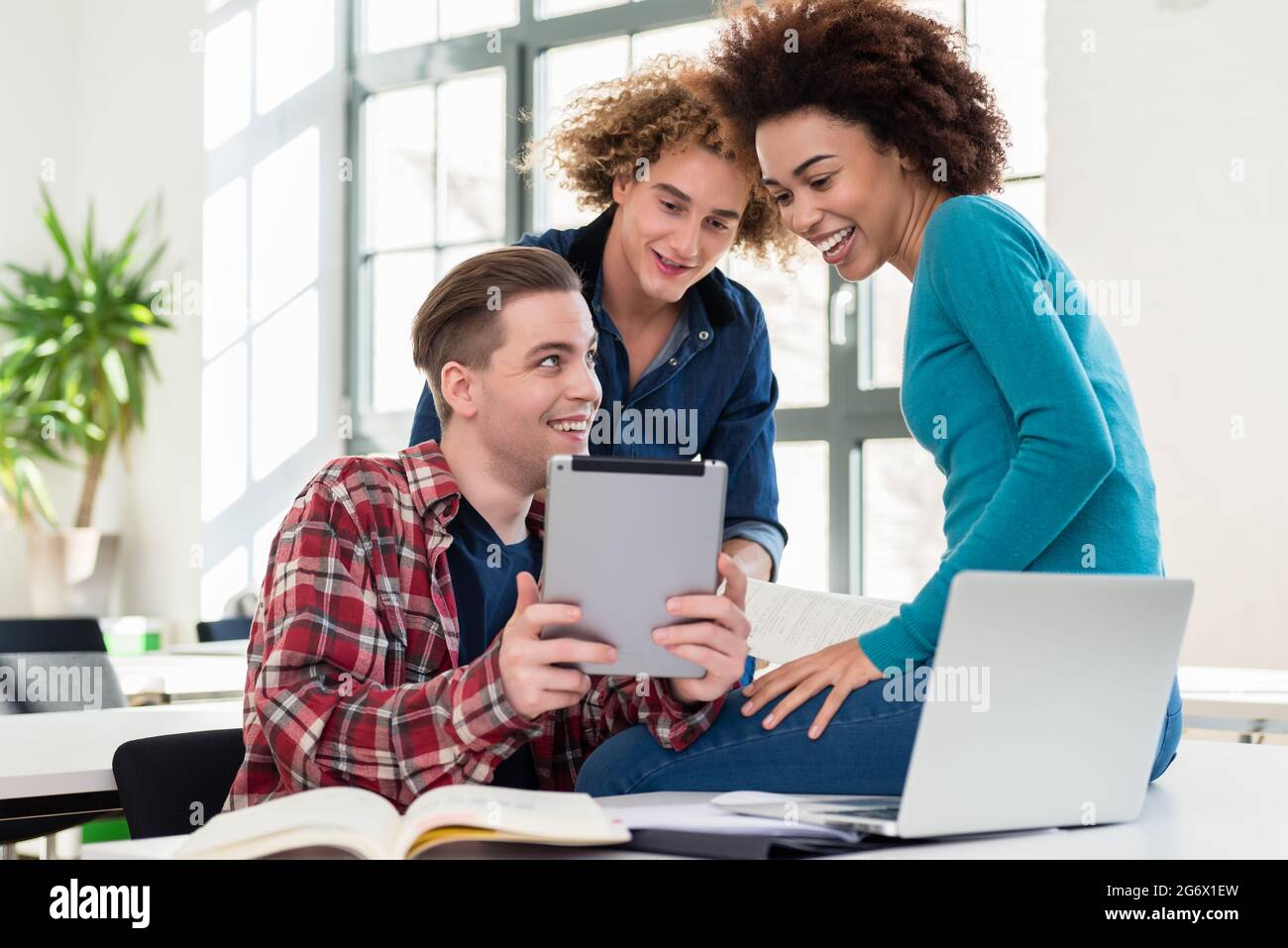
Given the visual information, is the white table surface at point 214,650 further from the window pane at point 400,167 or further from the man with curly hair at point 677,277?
the window pane at point 400,167

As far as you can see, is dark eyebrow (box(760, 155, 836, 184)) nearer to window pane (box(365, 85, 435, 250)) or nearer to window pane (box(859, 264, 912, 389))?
window pane (box(859, 264, 912, 389))

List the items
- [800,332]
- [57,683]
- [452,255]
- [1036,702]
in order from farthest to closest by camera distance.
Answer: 1. [452,255]
2. [800,332]
3. [57,683]
4. [1036,702]

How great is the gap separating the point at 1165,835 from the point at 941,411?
0.57 metres

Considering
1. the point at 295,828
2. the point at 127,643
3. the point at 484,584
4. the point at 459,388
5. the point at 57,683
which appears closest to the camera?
the point at 295,828

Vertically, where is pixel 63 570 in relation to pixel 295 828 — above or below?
below

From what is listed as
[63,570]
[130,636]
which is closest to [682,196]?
[130,636]

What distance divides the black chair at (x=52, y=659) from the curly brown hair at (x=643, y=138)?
1344mm

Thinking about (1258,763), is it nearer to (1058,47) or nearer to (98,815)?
(98,815)

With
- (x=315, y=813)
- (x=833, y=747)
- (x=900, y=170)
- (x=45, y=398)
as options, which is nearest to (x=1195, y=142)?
(x=900, y=170)

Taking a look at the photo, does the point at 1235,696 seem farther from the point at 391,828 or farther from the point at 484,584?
the point at 391,828

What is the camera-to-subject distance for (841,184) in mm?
1853

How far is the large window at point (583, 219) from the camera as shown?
507cm
